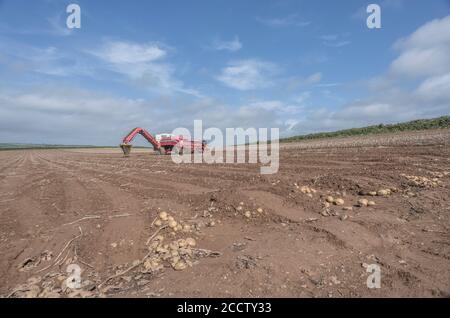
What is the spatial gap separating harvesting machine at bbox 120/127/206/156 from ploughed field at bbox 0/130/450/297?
21.7 metres

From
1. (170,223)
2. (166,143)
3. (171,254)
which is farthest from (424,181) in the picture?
(166,143)

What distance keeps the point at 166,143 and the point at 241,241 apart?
26888 millimetres

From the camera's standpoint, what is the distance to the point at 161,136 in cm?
3222

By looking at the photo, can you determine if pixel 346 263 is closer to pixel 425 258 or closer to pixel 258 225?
pixel 425 258

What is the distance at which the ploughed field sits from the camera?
429 centimetres

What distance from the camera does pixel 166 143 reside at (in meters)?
31.9

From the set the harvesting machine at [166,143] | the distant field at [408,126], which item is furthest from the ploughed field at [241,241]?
the distant field at [408,126]

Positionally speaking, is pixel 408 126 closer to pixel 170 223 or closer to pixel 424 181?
pixel 424 181

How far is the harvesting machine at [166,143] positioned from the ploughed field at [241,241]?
71.3 feet

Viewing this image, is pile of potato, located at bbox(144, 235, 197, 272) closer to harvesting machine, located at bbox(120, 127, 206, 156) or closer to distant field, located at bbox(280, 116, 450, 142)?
harvesting machine, located at bbox(120, 127, 206, 156)

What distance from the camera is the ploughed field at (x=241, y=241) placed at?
14.1 feet

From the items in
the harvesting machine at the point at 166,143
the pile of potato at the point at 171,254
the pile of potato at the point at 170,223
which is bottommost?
the pile of potato at the point at 171,254

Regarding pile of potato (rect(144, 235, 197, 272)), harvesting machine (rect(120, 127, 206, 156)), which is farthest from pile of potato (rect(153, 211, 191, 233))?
harvesting machine (rect(120, 127, 206, 156))

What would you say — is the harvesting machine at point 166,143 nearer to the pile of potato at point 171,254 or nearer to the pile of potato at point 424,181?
the pile of potato at point 424,181
